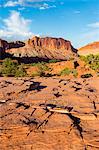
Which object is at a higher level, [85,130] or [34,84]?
[34,84]

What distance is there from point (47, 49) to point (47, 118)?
385ft

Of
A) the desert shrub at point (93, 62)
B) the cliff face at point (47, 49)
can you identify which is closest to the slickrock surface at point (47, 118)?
the desert shrub at point (93, 62)

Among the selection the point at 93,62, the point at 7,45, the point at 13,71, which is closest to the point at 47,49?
the point at 7,45

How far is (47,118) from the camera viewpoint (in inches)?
417

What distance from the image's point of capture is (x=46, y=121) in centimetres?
1038

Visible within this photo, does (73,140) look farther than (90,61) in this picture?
No

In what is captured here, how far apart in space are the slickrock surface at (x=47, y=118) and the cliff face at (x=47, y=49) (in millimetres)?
95977

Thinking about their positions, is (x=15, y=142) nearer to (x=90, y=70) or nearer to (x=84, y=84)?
(x=84, y=84)

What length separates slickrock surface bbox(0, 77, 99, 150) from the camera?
919cm

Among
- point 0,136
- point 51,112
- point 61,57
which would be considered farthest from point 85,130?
point 61,57

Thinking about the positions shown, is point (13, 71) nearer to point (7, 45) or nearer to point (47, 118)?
point (47, 118)

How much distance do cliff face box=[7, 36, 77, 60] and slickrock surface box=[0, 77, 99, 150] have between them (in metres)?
96.0

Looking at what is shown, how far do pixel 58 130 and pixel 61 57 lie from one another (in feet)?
369

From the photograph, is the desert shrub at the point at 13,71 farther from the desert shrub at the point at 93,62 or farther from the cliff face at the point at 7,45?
the cliff face at the point at 7,45
